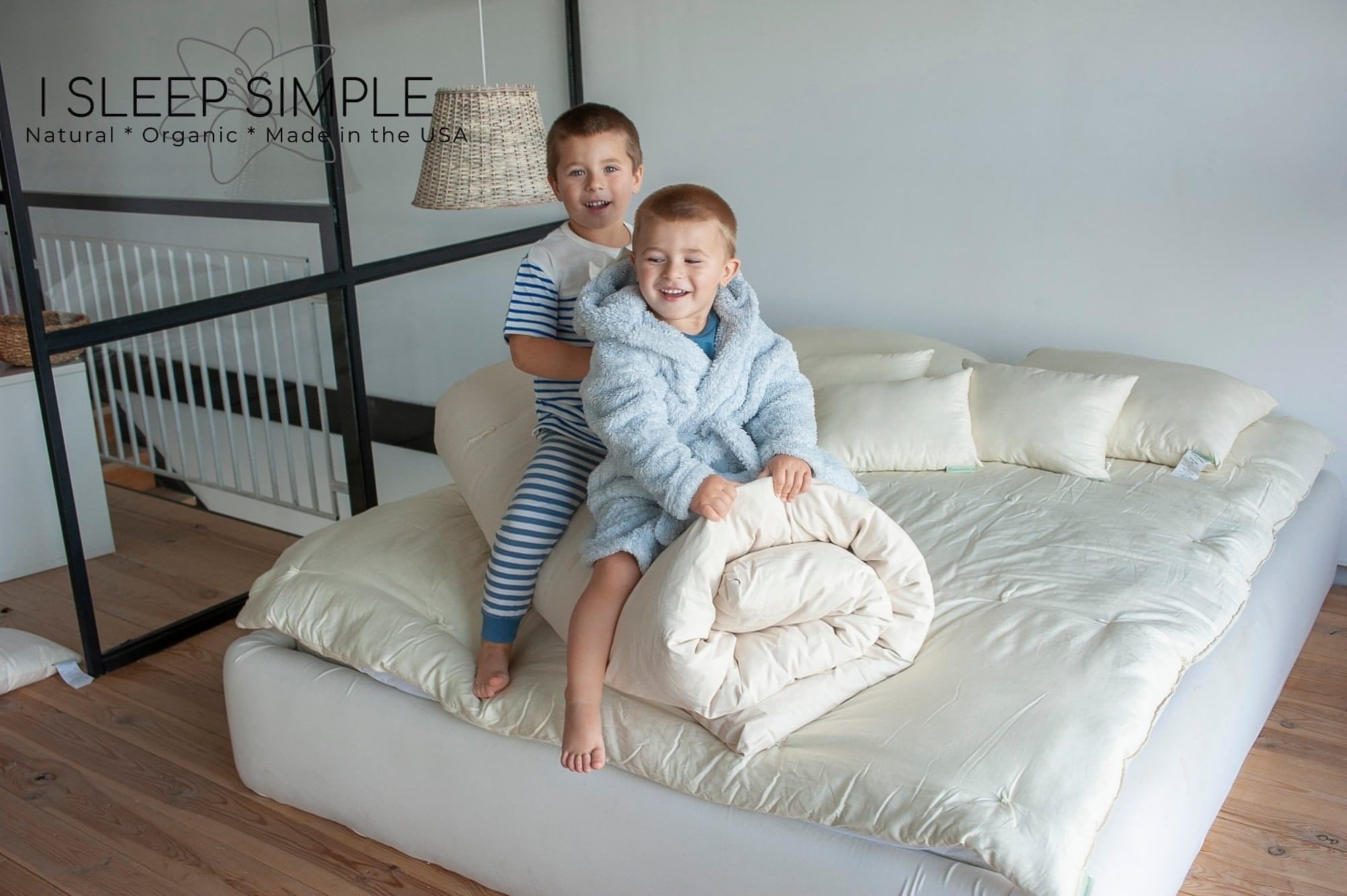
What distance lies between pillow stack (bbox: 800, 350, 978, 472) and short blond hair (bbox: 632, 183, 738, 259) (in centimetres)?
84

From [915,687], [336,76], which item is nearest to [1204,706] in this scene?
[915,687]

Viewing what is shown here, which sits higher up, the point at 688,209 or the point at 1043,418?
the point at 688,209

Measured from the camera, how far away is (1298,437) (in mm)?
2549

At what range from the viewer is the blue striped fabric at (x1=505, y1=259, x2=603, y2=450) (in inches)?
77.1

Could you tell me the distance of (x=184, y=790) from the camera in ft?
6.94

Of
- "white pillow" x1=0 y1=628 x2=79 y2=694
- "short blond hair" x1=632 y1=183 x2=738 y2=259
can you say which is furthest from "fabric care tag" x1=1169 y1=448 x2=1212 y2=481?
"white pillow" x1=0 y1=628 x2=79 y2=694

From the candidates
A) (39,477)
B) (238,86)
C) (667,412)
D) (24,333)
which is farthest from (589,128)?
(39,477)

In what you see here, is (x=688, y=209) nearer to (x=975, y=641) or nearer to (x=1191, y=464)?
(x=975, y=641)

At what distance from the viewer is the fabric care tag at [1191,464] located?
7.83ft

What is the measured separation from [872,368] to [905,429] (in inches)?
9.7

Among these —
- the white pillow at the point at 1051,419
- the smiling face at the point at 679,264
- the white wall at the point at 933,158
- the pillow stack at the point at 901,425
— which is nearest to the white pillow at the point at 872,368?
the pillow stack at the point at 901,425

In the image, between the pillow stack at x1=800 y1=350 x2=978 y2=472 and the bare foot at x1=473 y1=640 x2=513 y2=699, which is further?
the pillow stack at x1=800 y1=350 x2=978 y2=472

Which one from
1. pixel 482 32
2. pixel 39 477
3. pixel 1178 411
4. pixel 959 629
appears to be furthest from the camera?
pixel 482 32

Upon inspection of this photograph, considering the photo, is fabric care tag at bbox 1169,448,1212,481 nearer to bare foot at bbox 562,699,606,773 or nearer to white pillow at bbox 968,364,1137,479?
white pillow at bbox 968,364,1137,479
